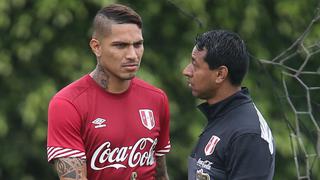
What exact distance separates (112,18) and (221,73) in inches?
26.2

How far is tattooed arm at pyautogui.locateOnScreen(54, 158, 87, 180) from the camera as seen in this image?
5.20 meters

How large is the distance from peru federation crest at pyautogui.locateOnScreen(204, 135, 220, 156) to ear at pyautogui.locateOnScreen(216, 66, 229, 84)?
0.26 metres

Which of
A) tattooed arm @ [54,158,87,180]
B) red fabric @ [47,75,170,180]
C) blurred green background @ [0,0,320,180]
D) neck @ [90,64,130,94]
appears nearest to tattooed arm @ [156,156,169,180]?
red fabric @ [47,75,170,180]

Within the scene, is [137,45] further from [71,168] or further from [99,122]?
[71,168]

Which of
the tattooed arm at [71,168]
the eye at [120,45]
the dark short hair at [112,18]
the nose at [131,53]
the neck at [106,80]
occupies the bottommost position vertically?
the tattooed arm at [71,168]

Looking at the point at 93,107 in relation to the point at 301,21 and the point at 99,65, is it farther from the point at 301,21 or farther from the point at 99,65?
the point at 301,21

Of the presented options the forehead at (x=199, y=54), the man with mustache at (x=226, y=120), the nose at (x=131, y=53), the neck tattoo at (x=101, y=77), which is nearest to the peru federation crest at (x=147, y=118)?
the neck tattoo at (x=101, y=77)

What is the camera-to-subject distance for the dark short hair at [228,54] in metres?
4.94

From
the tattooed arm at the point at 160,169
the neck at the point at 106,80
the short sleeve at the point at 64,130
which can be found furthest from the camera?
the tattooed arm at the point at 160,169

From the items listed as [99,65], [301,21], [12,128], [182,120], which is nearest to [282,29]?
[301,21]

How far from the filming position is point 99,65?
5418 mm

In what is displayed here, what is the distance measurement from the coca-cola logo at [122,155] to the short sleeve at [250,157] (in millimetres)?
754

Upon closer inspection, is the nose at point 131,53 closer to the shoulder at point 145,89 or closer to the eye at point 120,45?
the eye at point 120,45

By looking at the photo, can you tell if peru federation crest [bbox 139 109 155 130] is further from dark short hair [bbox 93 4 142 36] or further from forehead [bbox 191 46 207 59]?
forehead [bbox 191 46 207 59]
